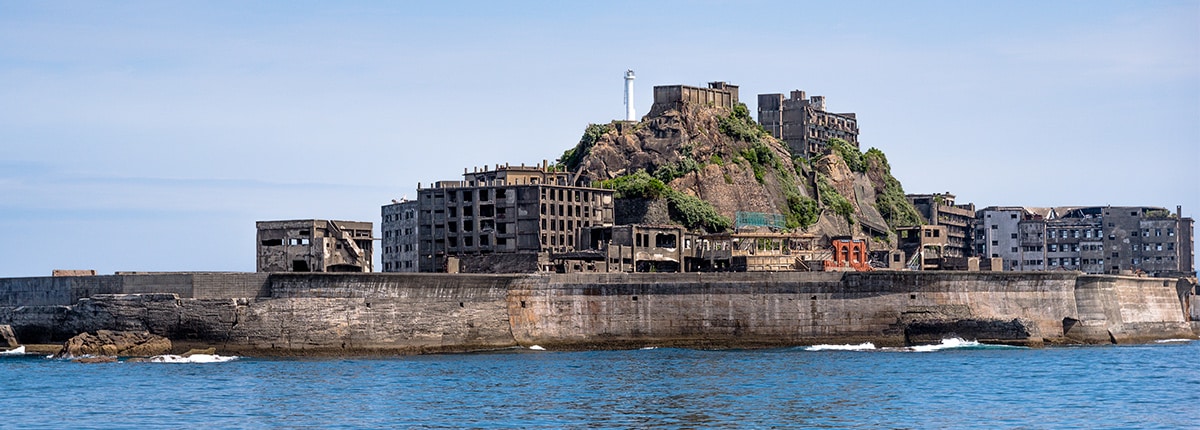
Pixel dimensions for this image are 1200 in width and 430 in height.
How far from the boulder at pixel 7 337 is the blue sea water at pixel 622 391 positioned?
3.04 m

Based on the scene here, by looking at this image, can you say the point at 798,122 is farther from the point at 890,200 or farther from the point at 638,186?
the point at 638,186

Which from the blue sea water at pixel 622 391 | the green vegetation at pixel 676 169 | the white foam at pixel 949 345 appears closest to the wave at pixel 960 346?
the white foam at pixel 949 345

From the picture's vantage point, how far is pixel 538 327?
88.9 meters

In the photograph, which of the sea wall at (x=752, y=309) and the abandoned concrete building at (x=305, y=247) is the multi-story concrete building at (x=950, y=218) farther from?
the abandoned concrete building at (x=305, y=247)

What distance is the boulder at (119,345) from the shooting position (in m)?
81.0

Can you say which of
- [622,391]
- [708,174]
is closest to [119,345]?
[622,391]

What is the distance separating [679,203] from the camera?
128125mm

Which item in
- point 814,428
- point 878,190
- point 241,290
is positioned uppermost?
point 878,190

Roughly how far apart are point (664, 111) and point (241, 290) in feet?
219

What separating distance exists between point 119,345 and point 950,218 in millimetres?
113756

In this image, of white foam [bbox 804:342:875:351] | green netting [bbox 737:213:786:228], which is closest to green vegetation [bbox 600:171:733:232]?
green netting [bbox 737:213:786:228]

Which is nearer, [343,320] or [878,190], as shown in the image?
[343,320]

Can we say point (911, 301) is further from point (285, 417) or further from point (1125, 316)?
point (285, 417)

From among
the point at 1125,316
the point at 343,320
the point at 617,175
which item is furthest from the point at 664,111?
the point at 343,320
